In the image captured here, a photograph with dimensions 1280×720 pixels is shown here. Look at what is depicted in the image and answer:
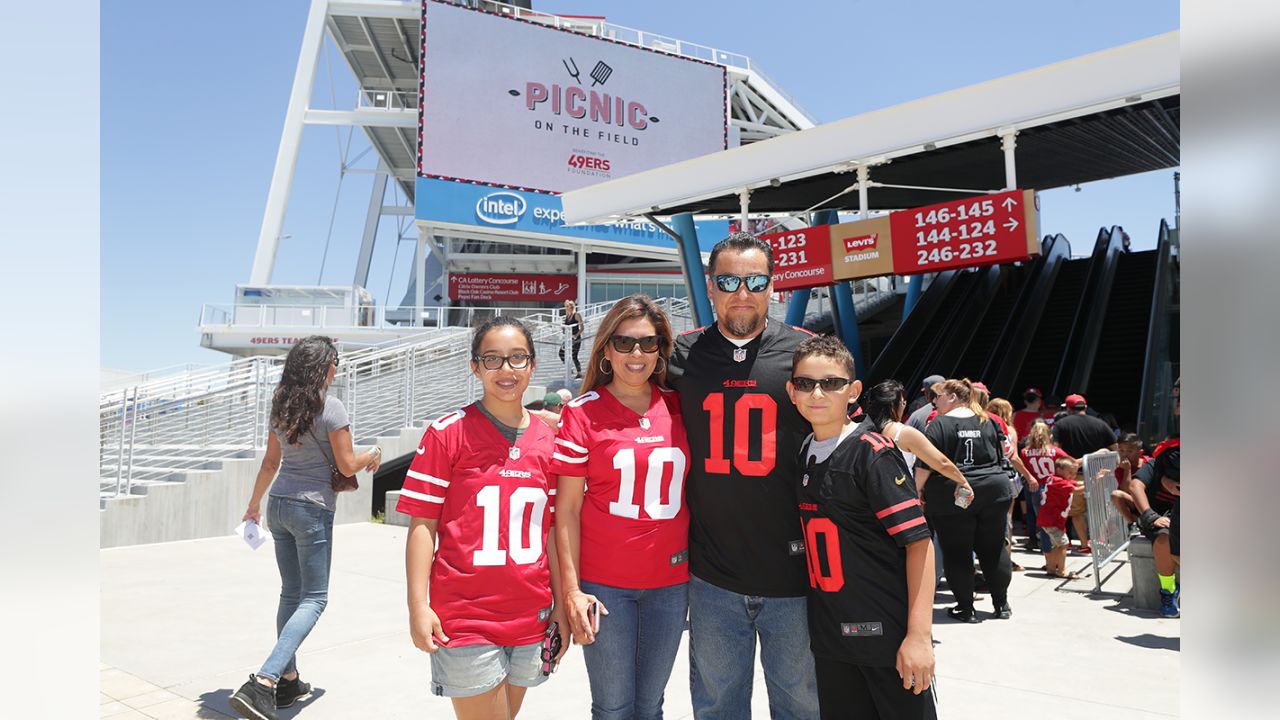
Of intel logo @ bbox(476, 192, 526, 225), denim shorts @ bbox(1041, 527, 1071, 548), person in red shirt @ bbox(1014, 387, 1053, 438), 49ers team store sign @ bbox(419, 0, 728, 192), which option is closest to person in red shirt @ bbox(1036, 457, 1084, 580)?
denim shorts @ bbox(1041, 527, 1071, 548)

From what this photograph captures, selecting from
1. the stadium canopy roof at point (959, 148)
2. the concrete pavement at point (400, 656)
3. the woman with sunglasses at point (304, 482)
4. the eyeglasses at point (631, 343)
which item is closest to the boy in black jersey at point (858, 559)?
Answer: the eyeglasses at point (631, 343)

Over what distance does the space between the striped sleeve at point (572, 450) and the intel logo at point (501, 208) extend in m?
27.7

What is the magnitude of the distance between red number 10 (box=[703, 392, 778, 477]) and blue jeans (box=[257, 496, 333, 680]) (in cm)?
242

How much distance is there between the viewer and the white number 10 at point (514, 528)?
2656mm

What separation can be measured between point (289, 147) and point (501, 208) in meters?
9.22

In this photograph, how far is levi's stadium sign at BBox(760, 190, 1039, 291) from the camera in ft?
35.2

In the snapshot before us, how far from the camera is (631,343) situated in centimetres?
277

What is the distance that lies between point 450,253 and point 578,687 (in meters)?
36.4

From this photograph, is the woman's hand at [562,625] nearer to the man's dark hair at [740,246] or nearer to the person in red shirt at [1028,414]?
the man's dark hair at [740,246]

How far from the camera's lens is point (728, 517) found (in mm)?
2689

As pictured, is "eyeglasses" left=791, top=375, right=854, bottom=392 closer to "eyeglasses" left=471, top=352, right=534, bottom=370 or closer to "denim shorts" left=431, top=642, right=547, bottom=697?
"eyeglasses" left=471, top=352, right=534, bottom=370

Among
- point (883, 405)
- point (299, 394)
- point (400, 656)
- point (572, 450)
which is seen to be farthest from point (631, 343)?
point (400, 656)
